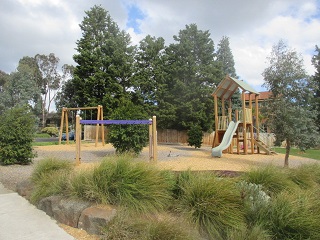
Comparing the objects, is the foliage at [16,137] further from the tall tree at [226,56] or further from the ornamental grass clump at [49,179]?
the tall tree at [226,56]

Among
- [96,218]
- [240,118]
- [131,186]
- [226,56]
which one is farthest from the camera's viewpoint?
[226,56]

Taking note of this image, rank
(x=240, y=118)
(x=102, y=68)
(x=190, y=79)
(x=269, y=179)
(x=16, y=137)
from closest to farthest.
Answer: (x=269, y=179) → (x=16, y=137) → (x=240, y=118) → (x=190, y=79) → (x=102, y=68)

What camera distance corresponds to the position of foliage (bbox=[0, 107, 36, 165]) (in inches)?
389

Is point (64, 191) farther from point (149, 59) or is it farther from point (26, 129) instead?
point (149, 59)

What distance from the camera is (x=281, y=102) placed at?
10.9 meters

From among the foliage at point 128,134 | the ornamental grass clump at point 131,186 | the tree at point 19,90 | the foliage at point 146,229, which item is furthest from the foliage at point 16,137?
the tree at point 19,90

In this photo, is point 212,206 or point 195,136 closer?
point 212,206

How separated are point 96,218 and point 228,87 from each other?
16826 millimetres

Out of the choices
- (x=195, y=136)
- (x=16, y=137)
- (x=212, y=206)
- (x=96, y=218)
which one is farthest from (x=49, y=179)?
(x=195, y=136)

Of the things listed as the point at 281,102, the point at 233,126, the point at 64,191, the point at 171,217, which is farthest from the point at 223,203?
the point at 233,126

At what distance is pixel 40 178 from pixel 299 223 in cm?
501

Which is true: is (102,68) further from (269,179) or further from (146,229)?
(146,229)

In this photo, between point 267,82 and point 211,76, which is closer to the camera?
point 267,82

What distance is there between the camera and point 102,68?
31.2 meters
